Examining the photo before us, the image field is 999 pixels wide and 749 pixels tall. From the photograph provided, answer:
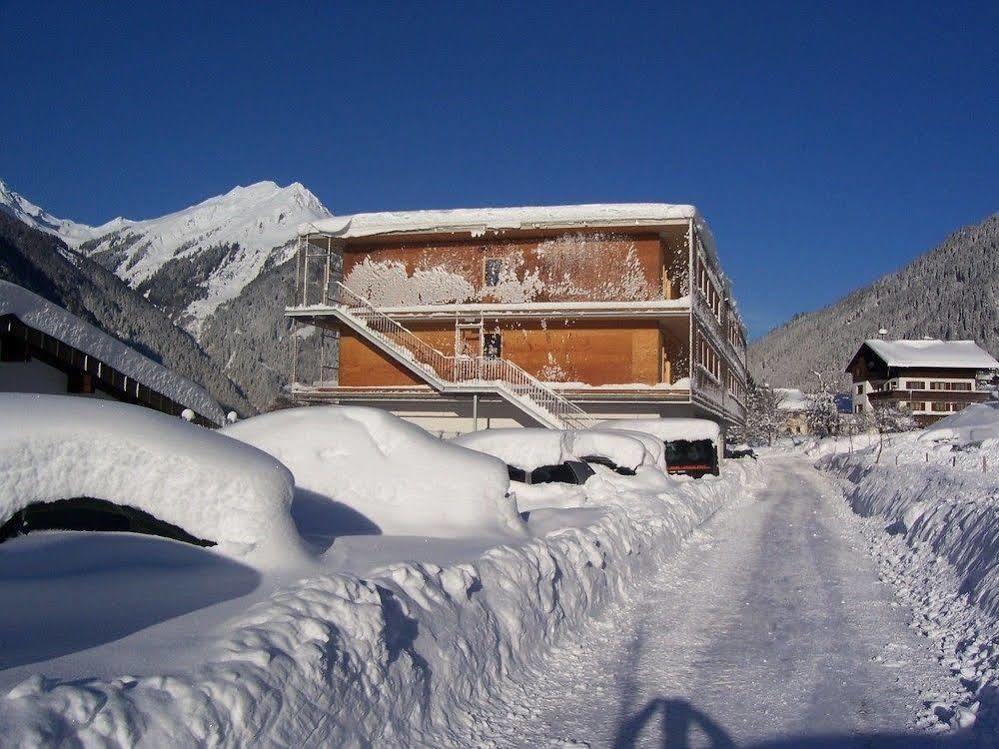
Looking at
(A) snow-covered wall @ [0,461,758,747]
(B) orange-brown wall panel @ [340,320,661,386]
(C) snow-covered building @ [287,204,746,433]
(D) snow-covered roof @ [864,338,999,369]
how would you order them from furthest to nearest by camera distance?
(D) snow-covered roof @ [864,338,999,369]
(B) orange-brown wall panel @ [340,320,661,386]
(C) snow-covered building @ [287,204,746,433]
(A) snow-covered wall @ [0,461,758,747]

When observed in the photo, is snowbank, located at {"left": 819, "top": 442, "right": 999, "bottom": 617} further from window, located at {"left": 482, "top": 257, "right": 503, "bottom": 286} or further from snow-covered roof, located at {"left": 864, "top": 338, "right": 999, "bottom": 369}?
snow-covered roof, located at {"left": 864, "top": 338, "right": 999, "bottom": 369}

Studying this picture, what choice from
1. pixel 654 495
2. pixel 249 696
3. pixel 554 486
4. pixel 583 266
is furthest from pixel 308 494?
pixel 583 266

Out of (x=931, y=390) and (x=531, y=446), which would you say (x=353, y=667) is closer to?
(x=531, y=446)

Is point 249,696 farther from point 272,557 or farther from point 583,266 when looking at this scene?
point 583,266

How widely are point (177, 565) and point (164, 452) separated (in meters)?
0.78

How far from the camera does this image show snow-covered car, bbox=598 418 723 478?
2320 cm

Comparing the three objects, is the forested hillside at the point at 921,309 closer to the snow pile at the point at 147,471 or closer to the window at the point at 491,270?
the window at the point at 491,270

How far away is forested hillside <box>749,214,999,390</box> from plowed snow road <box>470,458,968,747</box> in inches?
5632

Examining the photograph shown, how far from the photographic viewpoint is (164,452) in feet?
18.3

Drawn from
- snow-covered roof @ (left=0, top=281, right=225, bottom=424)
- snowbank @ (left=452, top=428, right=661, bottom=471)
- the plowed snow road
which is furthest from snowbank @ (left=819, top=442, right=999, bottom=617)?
snow-covered roof @ (left=0, top=281, right=225, bottom=424)

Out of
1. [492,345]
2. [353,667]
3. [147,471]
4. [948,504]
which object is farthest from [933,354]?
[353,667]

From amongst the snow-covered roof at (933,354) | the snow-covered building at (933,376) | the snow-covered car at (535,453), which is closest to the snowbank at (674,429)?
the snow-covered car at (535,453)

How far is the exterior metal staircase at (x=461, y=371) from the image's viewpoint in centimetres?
2691

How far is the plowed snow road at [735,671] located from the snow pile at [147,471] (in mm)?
2153
